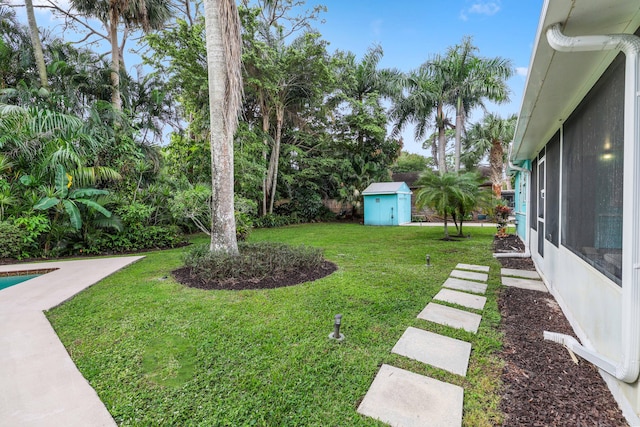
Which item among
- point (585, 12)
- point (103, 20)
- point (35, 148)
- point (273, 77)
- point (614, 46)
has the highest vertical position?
point (103, 20)

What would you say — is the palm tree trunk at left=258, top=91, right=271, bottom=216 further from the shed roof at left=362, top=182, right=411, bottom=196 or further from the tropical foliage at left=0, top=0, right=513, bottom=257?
the shed roof at left=362, top=182, right=411, bottom=196

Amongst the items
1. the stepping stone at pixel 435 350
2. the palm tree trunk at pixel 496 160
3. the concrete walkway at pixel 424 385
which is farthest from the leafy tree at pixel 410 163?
the stepping stone at pixel 435 350

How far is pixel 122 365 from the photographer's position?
7.86ft

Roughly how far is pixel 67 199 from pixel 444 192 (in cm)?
1031

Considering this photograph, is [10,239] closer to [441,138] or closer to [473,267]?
[473,267]

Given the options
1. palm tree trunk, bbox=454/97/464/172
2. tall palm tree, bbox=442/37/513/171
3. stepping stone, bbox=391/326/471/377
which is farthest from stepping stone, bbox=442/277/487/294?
tall palm tree, bbox=442/37/513/171

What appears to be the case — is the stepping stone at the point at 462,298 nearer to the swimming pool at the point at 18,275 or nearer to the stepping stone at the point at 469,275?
the stepping stone at the point at 469,275

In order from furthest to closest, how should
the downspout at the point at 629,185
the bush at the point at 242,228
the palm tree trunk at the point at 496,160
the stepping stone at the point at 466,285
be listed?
the palm tree trunk at the point at 496,160 → the bush at the point at 242,228 → the stepping stone at the point at 466,285 → the downspout at the point at 629,185

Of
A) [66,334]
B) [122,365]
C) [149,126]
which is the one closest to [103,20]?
[149,126]

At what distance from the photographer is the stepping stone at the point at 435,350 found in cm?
240

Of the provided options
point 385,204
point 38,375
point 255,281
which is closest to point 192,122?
point 385,204

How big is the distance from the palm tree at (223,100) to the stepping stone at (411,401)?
13.1ft

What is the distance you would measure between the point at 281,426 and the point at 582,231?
3366 millimetres

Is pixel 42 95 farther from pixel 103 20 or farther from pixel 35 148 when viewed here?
pixel 103 20
